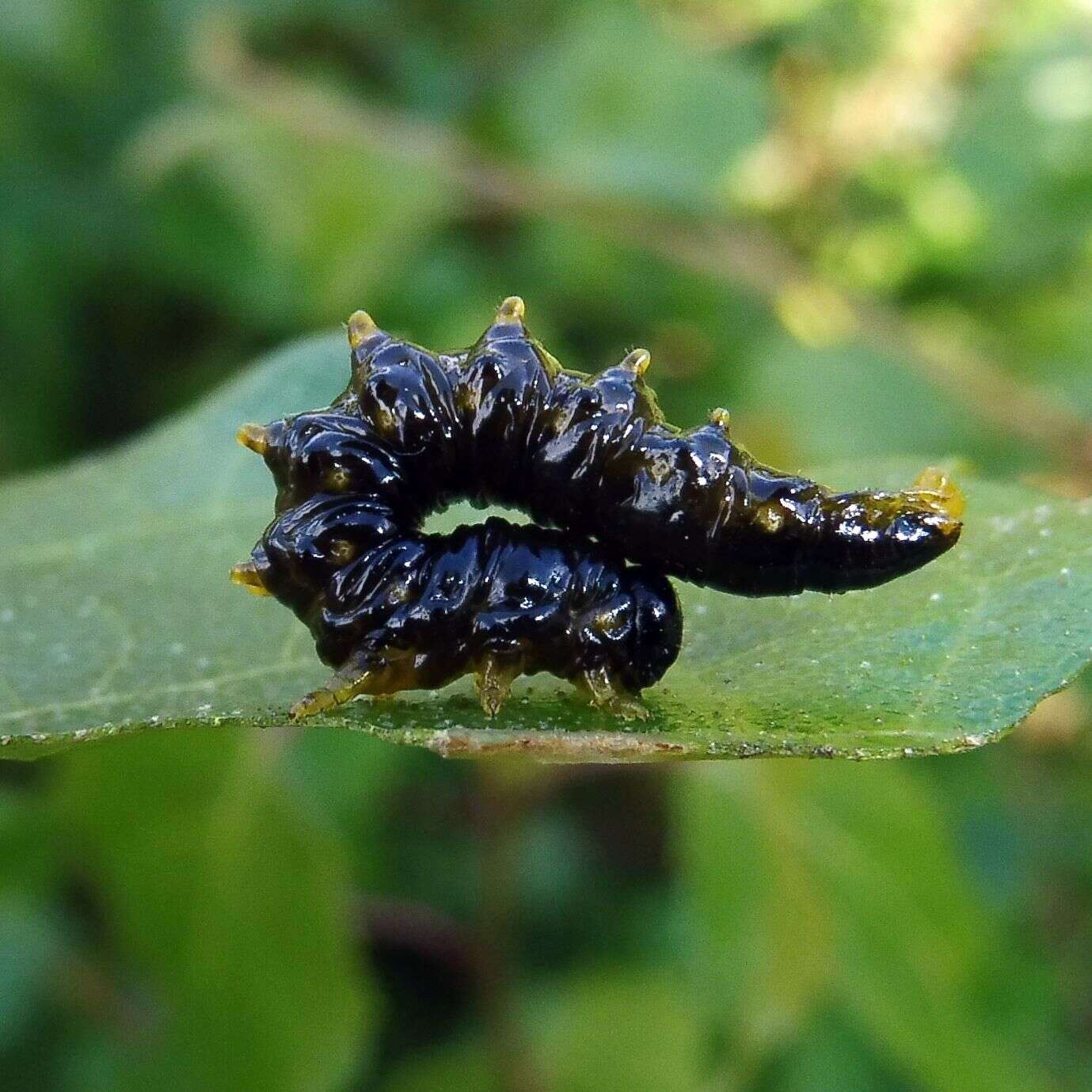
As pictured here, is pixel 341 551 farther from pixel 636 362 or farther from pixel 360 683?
pixel 636 362

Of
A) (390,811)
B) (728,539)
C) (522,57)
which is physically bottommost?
(728,539)

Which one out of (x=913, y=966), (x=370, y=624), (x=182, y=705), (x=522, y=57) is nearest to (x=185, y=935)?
(x=370, y=624)

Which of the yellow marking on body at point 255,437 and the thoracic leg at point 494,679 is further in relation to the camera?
the yellow marking on body at point 255,437

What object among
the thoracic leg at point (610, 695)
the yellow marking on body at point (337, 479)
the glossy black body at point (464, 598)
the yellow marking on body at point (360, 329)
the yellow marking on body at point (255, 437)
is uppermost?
the yellow marking on body at point (360, 329)

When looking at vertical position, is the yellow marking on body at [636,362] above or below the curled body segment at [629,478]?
above

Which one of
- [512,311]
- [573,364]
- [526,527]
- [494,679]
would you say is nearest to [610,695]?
[494,679]

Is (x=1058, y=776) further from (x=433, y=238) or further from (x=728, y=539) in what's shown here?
(x=728, y=539)

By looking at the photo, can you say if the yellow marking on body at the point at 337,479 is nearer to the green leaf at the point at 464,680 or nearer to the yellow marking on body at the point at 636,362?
the green leaf at the point at 464,680

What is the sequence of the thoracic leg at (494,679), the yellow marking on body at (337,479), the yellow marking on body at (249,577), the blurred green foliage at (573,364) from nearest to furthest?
the thoracic leg at (494,679) → the yellow marking on body at (249,577) → the yellow marking on body at (337,479) → the blurred green foliage at (573,364)

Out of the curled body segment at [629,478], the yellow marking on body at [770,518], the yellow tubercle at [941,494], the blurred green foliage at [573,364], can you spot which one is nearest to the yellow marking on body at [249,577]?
the curled body segment at [629,478]
